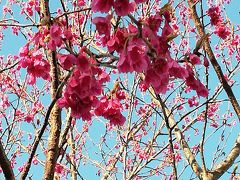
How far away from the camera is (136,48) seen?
1.81m

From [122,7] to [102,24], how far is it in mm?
198

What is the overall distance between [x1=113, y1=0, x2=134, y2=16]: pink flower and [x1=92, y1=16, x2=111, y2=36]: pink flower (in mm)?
148

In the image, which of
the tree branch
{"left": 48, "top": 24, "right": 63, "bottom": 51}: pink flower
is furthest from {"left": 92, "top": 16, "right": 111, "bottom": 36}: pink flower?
the tree branch

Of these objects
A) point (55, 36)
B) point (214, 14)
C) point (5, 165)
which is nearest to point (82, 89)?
point (55, 36)

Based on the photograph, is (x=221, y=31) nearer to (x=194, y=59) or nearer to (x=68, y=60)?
(x=194, y=59)

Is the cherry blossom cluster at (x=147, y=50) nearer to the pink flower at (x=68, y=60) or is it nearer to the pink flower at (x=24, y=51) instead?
the pink flower at (x=68, y=60)

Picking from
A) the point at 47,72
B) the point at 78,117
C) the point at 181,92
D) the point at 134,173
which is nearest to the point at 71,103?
the point at 78,117

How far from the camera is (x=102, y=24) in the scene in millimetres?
1934

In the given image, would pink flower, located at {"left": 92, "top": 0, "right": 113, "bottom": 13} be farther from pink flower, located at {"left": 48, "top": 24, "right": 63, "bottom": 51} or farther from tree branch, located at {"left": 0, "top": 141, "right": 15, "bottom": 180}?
tree branch, located at {"left": 0, "top": 141, "right": 15, "bottom": 180}

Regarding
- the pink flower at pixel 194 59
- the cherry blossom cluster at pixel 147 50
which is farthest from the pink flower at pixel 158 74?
the pink flower at pixel 194 59

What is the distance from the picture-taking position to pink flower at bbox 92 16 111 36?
1.92m

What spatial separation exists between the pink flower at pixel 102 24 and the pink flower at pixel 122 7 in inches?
5.8

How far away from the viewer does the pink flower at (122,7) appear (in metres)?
1.76

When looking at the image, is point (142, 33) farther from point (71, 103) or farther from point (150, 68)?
point (71, 103)
